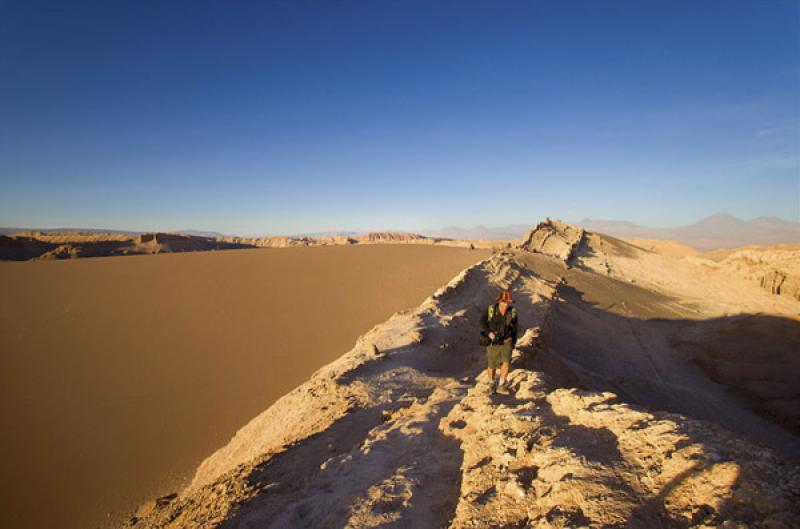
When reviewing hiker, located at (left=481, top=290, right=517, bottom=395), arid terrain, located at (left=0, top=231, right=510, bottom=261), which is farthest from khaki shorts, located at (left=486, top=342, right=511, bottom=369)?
arid terrain, located at (left=0, top=231, right=510, bottom=261)

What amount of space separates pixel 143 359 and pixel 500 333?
741 centimetres

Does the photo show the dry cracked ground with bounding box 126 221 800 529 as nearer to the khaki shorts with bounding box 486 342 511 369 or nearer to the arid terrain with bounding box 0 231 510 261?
the khaki shorts with bounding box 486 342 511 369

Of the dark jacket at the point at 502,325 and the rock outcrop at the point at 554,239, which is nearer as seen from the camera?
the dark jacket at the point at 502,325

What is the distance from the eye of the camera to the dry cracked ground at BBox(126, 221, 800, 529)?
2031 mm

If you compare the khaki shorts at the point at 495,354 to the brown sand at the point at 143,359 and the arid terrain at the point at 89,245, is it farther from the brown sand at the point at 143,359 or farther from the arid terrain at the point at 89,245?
the arid terrain at the point at 89,245

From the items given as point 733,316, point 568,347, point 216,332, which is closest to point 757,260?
point 733,316

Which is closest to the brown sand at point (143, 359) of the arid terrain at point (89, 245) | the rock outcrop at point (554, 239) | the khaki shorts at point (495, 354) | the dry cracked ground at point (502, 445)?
the dry cracked ground at point (502, 445)

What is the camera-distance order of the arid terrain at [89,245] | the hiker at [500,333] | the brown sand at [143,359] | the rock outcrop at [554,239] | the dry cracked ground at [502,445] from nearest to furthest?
the dry cracked ground at [502,445] → the hiker at [500,333] → the brown sand at [143,359] → the rock outcrop at [554,239] → the arid terrain at [89,245]

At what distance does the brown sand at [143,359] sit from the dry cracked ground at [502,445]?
1.03 meters

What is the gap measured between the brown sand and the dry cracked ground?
3.36 feet

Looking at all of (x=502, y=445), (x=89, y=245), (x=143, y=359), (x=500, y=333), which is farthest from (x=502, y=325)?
(x=89, y=245)

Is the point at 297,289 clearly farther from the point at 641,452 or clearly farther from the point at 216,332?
the point at 641,452

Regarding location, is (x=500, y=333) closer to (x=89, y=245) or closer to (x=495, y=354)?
(x=495, y=354)

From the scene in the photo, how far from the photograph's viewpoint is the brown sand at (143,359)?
15.3 feet
